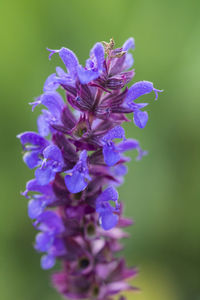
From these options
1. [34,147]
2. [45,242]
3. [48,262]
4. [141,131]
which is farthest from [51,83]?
[141,131]

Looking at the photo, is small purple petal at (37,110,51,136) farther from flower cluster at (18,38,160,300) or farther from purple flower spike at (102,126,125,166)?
purple flower spike at (102,126,125,166)

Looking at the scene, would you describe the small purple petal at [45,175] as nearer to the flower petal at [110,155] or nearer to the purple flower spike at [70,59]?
the flower petal at [110,155]

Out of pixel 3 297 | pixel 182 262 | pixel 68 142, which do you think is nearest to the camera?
pixel 68 142

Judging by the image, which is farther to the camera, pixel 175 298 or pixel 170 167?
pixel 170 167

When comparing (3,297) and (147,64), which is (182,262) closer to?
(3,297)

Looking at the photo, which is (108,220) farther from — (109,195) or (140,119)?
(140,119)

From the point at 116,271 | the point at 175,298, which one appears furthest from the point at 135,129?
the point at 116,271

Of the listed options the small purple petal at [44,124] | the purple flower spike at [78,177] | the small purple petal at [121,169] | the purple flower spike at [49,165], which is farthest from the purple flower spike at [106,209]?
the small purple petal at [44,124]
